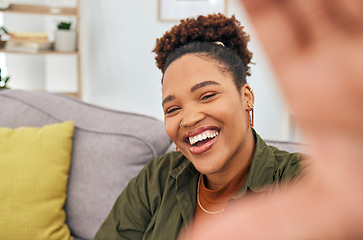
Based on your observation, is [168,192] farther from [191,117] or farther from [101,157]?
[101,157]

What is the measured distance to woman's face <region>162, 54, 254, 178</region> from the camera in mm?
889

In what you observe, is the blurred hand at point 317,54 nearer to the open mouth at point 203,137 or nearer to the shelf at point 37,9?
the open mouth at point 203,137

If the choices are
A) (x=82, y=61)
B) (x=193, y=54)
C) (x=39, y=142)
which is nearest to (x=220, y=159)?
(x=193, y=54)

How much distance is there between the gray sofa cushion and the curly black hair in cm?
45

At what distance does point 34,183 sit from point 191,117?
2.68ft

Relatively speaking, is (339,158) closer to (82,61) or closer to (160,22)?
(160,22)

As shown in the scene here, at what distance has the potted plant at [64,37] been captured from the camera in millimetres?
3342

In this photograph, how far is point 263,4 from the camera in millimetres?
122

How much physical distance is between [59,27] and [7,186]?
7.32ft

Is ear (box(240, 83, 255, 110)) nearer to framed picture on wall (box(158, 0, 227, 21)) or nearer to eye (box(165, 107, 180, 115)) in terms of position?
eye (box(165, 107, 180, 115))

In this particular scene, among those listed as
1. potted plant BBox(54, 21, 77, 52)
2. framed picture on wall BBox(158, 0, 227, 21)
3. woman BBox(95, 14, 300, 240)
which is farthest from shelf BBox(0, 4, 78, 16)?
woman BBox(95, 14, 300, 240)

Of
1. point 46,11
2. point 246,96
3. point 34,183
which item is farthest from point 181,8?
point 246,96

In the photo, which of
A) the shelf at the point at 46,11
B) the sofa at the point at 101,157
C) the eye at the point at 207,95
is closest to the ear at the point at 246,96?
the eye at the point at 207,95

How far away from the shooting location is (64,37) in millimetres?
3348
